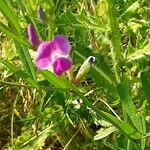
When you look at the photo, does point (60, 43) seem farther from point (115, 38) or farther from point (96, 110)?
point (115, 38)

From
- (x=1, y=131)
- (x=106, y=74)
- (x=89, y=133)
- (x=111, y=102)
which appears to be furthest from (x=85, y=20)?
(x=1, y=131)

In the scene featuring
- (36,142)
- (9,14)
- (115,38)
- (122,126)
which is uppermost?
(9,14)

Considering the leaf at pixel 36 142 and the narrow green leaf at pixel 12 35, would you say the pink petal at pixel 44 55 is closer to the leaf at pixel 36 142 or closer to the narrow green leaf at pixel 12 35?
the narrow green leaf at pixel 12 35

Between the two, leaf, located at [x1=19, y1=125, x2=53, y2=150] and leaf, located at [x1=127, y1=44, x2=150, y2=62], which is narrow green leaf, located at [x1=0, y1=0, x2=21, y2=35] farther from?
leaf, located at [x1=19, y1=125, x2=53, y2=150]

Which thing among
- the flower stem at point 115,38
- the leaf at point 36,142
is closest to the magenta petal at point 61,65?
the flower stem at point 115,38

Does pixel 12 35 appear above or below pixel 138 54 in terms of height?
above

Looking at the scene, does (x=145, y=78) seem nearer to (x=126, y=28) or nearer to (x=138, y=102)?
(x=138, y=102)

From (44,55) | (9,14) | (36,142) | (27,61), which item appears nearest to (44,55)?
(44,55)
